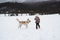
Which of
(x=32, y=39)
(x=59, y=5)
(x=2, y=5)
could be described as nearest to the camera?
(x=32, y=39)

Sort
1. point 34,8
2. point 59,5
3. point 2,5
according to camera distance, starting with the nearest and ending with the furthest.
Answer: point 59,5 → point 34,8 → point 2,5

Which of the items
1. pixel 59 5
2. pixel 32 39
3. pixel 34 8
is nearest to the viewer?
pixel 32 39

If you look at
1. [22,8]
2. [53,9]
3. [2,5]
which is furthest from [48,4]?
[2,5]

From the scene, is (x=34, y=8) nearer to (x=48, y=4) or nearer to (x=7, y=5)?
(x=48, y=4)

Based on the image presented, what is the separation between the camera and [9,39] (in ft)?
28.3

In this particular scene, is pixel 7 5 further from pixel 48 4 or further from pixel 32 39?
pixel 32 39

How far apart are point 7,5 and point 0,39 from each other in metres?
44.1

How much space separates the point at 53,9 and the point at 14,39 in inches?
1430

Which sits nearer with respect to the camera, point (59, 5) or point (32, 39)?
point (32, 39)

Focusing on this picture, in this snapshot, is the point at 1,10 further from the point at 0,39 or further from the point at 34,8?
the point at 0,39

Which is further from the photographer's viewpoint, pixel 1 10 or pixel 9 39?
pixel 1 10

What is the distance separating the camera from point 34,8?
45875mm

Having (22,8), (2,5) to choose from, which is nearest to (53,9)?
(22,8)

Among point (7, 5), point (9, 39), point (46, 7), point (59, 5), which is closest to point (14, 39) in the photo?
point (9, 39)
